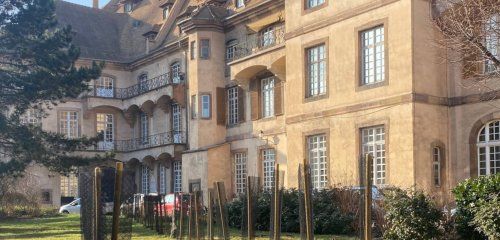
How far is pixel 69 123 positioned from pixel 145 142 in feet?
19.4

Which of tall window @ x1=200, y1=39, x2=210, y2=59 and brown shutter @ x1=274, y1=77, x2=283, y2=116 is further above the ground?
tall window @ x1=200, y1=39, x2=210, y2=59

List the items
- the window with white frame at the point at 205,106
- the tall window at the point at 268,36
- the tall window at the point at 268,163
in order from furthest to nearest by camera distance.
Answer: the window with white frame at the point at 205,106
the tall window at the point at 268,163
the tall window at the point at 268,36

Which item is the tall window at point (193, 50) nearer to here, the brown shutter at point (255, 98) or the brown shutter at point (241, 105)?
the brown shutter at point (241, 105)

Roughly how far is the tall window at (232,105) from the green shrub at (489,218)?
25225 millimetres

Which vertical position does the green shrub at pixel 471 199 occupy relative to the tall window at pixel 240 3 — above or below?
below

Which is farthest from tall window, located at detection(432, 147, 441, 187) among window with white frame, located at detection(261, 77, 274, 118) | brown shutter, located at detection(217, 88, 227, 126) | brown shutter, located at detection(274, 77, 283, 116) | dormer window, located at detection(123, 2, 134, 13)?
dormer window, located at detection(123, 2, 134, 13)

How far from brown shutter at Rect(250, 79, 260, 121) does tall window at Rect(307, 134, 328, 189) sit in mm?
7459

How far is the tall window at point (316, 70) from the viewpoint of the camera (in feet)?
97.6

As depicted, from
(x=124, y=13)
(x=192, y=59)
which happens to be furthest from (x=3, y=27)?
(x=124, y=13)

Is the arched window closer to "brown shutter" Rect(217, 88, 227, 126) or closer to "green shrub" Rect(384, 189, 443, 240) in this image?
"green shrub" Rect(384, 189, 443, 240)

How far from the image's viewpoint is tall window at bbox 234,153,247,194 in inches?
1518

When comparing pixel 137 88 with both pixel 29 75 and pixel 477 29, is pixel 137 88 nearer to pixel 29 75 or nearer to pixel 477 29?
pixel 29 75

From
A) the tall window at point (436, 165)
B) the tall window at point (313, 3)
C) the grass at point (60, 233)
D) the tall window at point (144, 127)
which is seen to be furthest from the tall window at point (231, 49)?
the tall window at point (436, 165)

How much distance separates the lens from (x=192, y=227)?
1684cm
